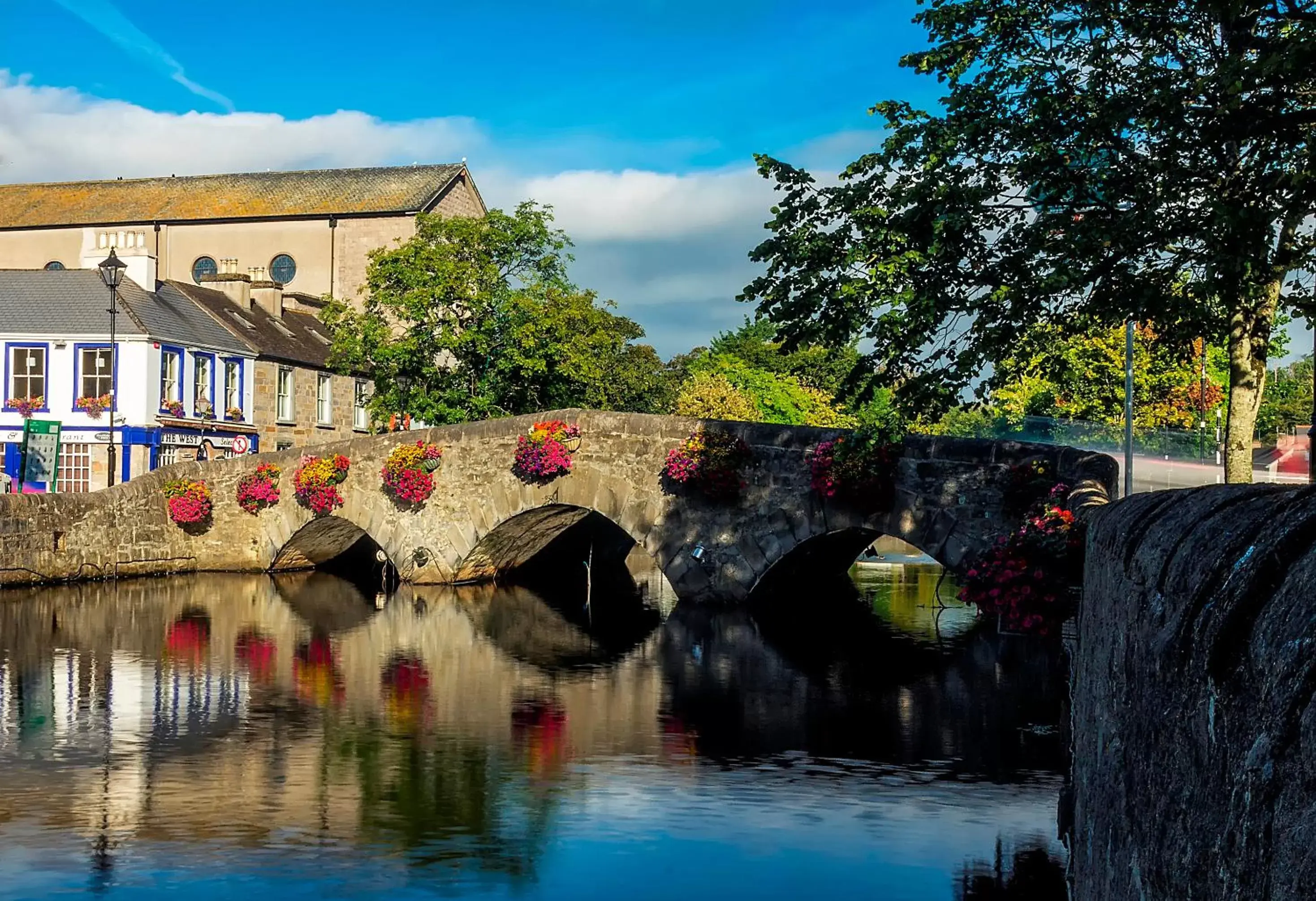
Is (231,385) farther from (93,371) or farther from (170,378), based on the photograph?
(93,371)

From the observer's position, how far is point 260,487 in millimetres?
27703

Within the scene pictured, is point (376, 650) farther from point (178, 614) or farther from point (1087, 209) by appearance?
point (1087, 209)

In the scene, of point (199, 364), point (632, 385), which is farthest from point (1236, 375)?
point (632, 385)

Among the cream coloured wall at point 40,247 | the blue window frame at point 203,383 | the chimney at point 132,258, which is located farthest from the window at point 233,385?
the cream coloured wall at point 40,247

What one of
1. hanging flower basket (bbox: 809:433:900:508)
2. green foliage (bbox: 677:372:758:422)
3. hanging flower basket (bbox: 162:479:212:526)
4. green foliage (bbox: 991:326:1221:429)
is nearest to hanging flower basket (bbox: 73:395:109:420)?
hanging flower basket (bbox: 162:479:212:526)

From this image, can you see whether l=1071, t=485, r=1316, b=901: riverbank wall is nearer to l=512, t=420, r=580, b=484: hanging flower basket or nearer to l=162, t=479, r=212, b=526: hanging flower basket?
l=512, t=420, r=580, b=484: hanging flower basket

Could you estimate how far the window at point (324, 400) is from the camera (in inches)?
1738

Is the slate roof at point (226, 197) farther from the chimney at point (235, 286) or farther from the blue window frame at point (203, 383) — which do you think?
the blue window frame at point (203, 383)

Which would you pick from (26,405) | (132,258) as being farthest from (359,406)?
(26,405)

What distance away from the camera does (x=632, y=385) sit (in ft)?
184

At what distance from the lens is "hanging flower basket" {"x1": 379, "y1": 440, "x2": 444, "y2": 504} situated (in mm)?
25641

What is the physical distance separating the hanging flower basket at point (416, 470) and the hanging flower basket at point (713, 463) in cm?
533

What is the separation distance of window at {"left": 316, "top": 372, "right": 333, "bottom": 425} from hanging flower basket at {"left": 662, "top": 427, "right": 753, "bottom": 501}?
24210 mm

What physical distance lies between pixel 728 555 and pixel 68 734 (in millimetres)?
12114
